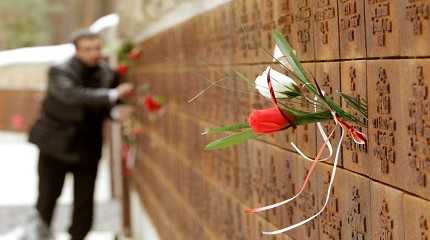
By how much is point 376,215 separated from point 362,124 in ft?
0.63

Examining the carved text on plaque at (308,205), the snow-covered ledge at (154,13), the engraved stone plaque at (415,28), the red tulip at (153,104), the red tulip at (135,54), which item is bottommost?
the carved text on plaque at (308,205)

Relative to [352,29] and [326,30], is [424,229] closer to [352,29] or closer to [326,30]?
[352,29]

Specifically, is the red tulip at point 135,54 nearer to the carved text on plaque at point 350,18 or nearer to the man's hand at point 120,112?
the man's hand at point 120,112

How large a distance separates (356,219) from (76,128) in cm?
509

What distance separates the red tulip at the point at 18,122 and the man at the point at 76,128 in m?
16.1

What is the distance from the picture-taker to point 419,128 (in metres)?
1.58

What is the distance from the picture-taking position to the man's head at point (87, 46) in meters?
6.92

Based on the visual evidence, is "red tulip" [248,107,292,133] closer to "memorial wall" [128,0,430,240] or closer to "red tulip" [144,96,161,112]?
"memorial wall" [128,0,430,240]

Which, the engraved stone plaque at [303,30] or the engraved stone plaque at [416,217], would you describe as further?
the engraved stone plaque at [303,30]

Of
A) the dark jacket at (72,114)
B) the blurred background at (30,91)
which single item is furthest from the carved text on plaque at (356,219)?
the blurred background at (30,91)

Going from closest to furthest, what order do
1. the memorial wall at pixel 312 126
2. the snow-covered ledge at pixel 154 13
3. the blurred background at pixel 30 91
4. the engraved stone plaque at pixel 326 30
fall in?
the memorial wall at pixel 312 126, the engraved stone plaque at pixel 326 30, the snow-covered ledge at pixel 154 13, the blurred background at pixel 30 91

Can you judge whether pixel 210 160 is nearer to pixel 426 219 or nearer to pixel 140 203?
pixel 426 219

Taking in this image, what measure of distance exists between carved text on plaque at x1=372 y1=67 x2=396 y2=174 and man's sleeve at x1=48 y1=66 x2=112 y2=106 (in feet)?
16.3

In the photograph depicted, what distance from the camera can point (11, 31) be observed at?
29.0 m
